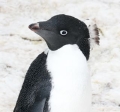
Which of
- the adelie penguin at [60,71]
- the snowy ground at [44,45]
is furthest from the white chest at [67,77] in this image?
the snowy ground at [44,45]

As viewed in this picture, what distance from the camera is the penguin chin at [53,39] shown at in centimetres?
219

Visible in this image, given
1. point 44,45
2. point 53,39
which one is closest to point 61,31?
point 53,39

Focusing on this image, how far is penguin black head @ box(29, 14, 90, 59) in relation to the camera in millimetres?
2178

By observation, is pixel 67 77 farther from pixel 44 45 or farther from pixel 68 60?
pixel 44 45

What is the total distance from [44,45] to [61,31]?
3.65ft

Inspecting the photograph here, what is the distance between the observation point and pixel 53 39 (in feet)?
7.19

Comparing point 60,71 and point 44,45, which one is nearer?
point 60,71

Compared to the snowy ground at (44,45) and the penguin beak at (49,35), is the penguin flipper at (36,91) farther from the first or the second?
the snowy ground at (44,45)

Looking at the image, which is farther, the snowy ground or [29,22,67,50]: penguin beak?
the snowy ground

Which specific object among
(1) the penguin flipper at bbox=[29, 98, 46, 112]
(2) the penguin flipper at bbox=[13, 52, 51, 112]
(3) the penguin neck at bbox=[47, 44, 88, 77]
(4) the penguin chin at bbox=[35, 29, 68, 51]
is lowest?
(1) the penguin flipper at bbox=[29, 98, 46, 112]

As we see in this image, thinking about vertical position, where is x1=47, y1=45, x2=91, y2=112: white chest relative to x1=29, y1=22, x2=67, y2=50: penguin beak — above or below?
below

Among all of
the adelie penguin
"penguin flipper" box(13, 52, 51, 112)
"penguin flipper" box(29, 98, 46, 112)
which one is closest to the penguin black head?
the adelie penguin

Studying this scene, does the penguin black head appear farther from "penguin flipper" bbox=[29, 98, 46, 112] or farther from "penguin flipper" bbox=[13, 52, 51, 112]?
"penguin flipper" bbox=[29, 98, 46, 112]

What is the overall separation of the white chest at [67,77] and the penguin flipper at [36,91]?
3 centimetres
